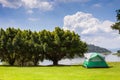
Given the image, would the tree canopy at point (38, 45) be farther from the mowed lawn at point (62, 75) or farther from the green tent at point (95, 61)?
the mowed lawn at point (62, 75)

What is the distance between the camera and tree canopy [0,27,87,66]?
49.2 meters

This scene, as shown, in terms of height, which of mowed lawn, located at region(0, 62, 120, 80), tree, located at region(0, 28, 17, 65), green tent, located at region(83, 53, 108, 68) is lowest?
mowed lawn, located at region(0, 62, 120, 80)

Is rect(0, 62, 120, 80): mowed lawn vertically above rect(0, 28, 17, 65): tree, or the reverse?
rect(0, 28, 17, 65): tree

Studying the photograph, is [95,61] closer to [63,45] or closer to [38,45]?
[63,45]

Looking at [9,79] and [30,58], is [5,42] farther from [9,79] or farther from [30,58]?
[9,79]

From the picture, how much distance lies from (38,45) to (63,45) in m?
4.76

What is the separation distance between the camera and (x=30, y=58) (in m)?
51.5

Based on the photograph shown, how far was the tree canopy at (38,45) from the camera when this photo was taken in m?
49.2

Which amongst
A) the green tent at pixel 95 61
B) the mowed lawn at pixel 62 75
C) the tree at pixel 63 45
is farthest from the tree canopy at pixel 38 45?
the mowed lawn at pixel 62 75

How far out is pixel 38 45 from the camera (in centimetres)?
4922

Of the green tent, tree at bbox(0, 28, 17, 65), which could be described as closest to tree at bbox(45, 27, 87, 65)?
tree at bbox(0, 28, 17, 65)

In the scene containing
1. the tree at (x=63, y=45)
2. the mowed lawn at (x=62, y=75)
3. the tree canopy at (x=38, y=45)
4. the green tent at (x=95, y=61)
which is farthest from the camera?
the tree at (x=63, y=45)

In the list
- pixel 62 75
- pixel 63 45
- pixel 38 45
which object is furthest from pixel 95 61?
pixel 62 75

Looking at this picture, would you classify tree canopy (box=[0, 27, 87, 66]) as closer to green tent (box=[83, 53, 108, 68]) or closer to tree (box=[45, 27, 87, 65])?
tree (box=[45, 27, 87, 65])
